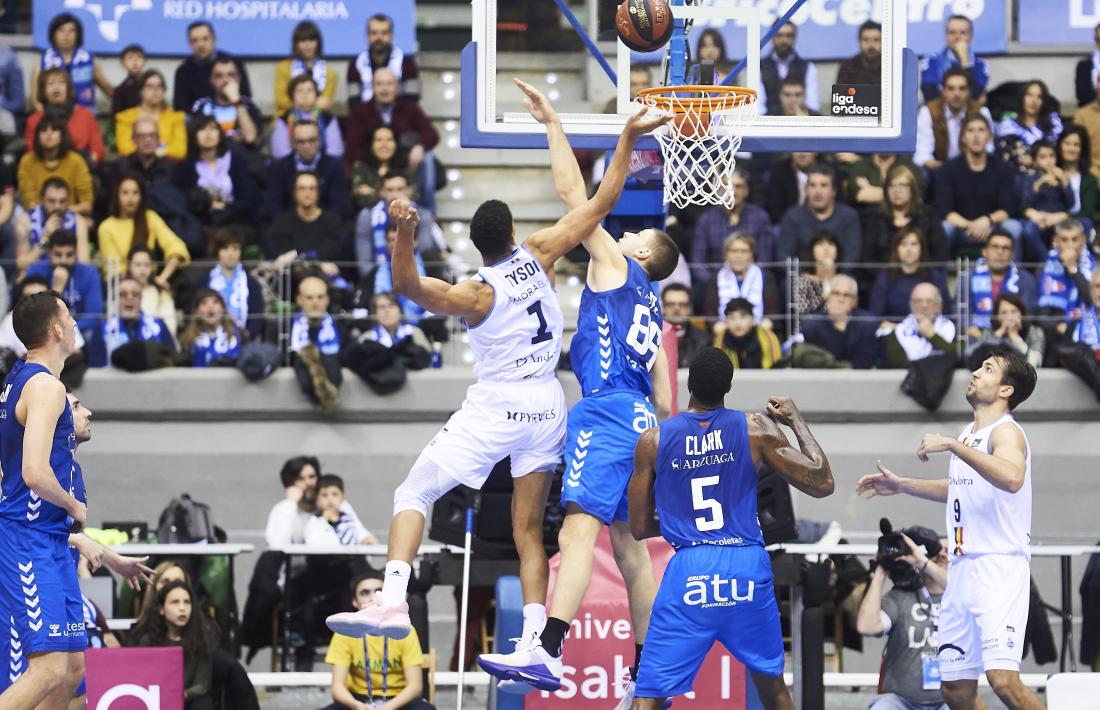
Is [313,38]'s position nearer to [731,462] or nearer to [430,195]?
[430,195]

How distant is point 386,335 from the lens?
14422mm

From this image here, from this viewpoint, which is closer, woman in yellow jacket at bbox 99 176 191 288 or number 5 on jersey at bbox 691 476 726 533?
number 5 on jersey at bbox 691 476 726 533

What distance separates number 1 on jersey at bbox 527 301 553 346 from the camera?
8914mm

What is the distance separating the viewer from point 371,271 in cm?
1470

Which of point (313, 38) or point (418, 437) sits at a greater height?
point (313, 38)

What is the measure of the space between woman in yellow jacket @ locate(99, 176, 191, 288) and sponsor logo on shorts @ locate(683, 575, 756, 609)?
7.87 meters

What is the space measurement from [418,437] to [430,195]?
88.9 inches

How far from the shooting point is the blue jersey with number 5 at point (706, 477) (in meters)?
8.32

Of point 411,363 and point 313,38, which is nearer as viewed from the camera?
point 411,363

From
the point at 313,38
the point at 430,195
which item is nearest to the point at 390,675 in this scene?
the point at 430,195

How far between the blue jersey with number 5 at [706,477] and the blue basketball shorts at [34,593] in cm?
285

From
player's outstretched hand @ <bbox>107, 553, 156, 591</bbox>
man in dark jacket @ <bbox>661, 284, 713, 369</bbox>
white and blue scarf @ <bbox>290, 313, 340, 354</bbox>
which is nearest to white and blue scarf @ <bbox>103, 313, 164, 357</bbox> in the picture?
white and blue scarf @ <bbox>290, 313, 340, 354</bbox>

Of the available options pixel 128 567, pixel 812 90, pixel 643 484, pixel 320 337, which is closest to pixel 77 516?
pixel 128 567

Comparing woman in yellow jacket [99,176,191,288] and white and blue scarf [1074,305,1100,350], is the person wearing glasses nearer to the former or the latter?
woman in yellow jacket [99,176,191,288]
